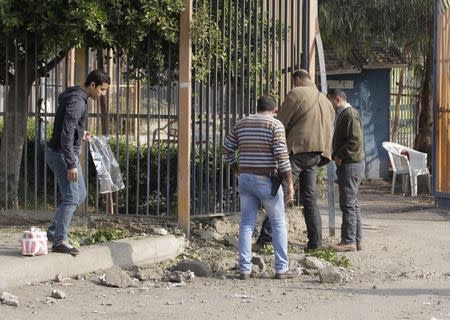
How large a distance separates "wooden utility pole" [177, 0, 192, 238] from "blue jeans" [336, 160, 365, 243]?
1690 mm

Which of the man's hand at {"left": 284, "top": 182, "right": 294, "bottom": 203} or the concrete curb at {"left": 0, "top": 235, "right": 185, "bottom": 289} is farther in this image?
the man's hand at {"left": 284, "top": 182, "right": 294, "bottom": 203}

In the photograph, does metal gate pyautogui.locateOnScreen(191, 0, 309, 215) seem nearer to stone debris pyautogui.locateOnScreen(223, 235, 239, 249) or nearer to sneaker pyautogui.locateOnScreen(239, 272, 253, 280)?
stone debris pyautogui.locateOnScreen(223, 235, 239, 249)

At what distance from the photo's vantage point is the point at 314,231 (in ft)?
32.4

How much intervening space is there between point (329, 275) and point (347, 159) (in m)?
2.21

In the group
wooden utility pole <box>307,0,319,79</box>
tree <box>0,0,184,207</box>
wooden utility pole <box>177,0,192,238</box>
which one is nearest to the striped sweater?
wooden utility pole <box>177,0,192,238</box>

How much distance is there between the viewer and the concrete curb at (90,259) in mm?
7691

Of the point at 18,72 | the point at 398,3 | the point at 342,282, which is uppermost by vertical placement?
the point at 398,3

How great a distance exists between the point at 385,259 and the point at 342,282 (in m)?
1.53

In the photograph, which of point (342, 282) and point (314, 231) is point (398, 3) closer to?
point (314, 231)

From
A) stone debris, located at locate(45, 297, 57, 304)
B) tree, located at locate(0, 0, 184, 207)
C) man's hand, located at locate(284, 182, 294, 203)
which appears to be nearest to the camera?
stone debris, located at locate(45, 297, 57, 304)

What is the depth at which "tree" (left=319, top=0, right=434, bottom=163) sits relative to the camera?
17625 millimetres

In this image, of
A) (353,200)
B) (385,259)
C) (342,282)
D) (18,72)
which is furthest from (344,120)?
(18,72)

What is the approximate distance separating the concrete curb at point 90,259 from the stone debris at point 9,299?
0.99 ft

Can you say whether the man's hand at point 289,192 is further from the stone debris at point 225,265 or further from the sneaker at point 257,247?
the sneaker at point 257,247
